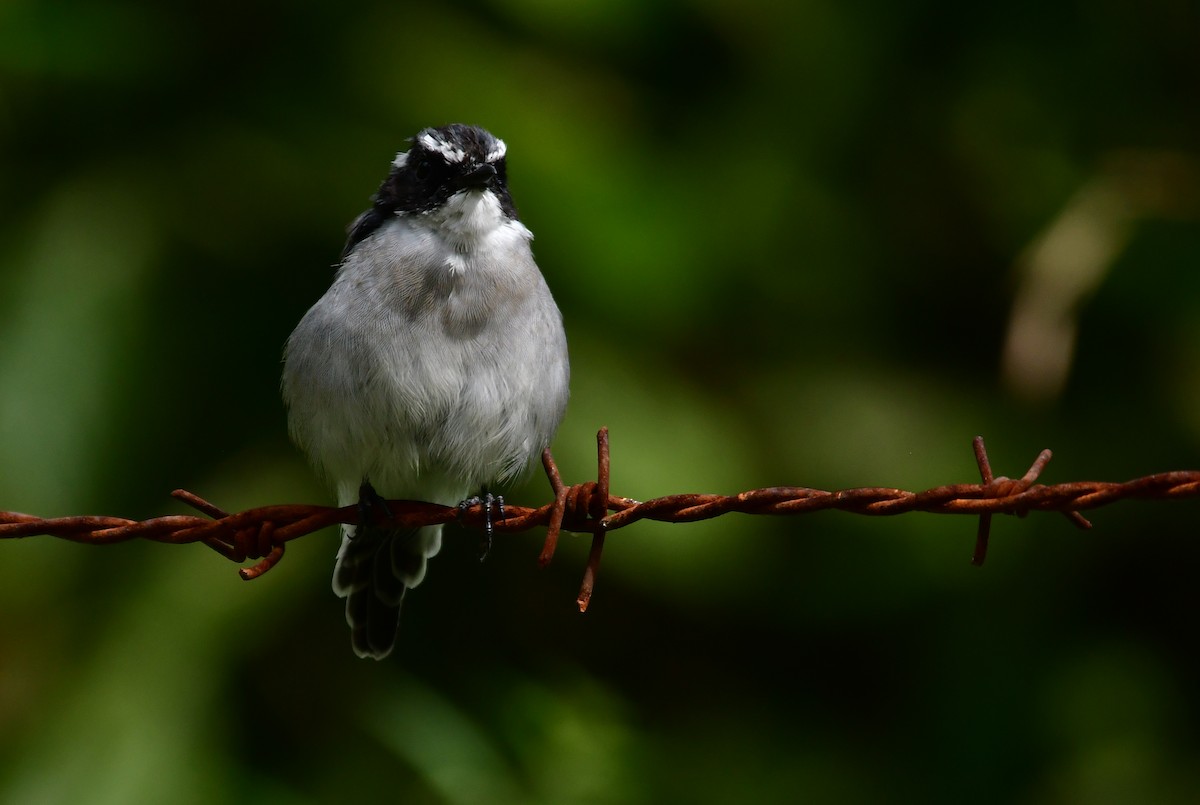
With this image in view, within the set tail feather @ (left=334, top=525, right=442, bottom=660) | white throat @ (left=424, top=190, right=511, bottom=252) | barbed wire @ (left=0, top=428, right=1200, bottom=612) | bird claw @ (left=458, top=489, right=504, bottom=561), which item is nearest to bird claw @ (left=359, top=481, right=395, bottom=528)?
bird claw @ (left=458, top=489, right=504, bottom=561)

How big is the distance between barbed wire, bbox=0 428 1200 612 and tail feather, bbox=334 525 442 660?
1656 millimetres

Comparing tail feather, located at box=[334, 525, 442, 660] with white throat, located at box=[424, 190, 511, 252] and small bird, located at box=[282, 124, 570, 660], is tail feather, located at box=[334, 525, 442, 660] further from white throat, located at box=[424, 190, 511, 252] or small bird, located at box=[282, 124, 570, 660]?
white throat, located at box=[424, 190, 511, 252]

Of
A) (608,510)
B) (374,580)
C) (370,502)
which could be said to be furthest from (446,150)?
(608,510)

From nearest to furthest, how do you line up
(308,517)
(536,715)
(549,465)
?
1. (549,465)
2. (308,517)
3. (536,715)

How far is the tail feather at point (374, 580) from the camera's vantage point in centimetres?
578

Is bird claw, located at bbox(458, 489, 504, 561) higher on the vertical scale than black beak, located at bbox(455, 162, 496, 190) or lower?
lower

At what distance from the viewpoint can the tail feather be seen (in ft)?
19.0

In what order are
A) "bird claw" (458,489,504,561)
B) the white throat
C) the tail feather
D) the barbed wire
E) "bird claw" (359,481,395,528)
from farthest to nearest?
1. the tail feather
2. the white throat
3. "bird claw" (359,481,395,528)
4. "bird claw" (458,489,504,561)
5. the barbed wire

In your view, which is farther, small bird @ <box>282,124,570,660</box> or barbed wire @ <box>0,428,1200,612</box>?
small bird @ <box>282,124,570,660</box>

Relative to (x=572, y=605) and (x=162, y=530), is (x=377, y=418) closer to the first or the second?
(x=162, y=530)

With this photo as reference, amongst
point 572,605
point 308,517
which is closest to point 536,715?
point 572,605

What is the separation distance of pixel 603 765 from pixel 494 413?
1.94 m

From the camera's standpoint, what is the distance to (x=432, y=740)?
21.5 feet

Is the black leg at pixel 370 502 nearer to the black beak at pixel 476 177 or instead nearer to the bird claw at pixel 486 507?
the bird claw at pixel 486 507
